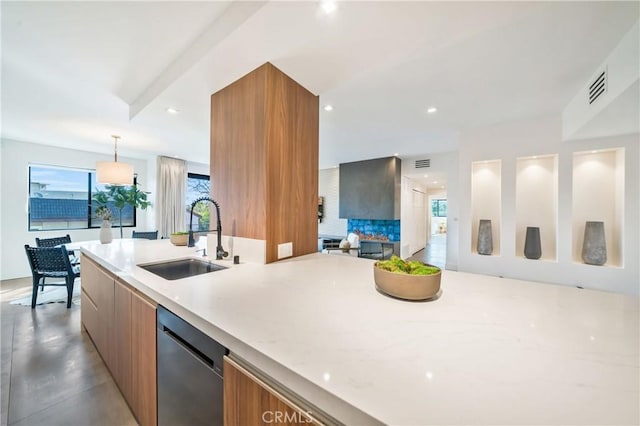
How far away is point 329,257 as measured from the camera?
183 cm

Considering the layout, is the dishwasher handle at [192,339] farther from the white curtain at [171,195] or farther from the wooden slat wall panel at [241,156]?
the white curtain at [171,195]

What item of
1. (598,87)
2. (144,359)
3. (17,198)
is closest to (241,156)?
(144,359)

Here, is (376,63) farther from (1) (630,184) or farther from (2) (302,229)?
(1) (630,184)

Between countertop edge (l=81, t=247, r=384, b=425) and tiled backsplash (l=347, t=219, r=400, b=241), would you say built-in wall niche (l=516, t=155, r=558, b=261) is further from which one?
countertop edge (l=81, t=247, r=384, b=425)

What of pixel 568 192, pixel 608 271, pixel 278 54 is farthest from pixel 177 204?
pixel 608 271

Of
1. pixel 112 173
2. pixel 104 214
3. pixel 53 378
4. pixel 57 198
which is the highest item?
pixel 112 173

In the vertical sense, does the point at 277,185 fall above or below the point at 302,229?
above

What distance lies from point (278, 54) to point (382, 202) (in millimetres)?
4460

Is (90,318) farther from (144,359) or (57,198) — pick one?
(57,198)

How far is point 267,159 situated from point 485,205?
358 centimetres

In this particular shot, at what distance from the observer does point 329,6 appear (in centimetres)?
120

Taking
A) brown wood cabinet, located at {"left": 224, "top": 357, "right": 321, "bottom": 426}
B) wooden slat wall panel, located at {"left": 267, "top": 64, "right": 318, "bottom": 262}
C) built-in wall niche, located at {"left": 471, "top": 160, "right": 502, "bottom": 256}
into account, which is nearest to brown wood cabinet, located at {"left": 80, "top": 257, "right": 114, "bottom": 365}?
wooden slat wall panel, located at {"left": 267, "top": 64, "right": 318, "bottom": 262}

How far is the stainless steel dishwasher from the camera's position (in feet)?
2.76

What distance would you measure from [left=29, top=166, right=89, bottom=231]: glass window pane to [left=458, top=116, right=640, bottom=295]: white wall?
7.19m
